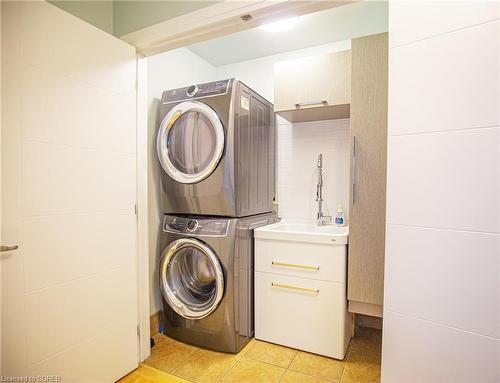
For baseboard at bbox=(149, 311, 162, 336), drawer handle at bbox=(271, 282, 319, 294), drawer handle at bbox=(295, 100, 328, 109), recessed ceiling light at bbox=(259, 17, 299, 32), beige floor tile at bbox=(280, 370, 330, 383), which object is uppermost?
recessed ceiling light at bbox=(259, 17, 299, 32)

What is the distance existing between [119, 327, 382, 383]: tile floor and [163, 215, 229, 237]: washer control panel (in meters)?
0.84

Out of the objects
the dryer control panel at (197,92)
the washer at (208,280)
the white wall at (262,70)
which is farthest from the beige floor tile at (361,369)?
the white wall at (262,70)

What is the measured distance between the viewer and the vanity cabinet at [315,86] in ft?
6.31

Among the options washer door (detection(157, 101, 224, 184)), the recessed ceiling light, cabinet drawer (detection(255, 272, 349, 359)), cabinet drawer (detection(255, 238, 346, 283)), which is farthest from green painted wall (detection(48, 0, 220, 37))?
cabinet drawer (detection(255, 272, 349, 359))

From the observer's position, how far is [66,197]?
A: 130 centimetres

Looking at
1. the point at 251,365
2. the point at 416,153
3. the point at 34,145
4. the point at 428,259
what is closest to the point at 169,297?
the point at 251,365

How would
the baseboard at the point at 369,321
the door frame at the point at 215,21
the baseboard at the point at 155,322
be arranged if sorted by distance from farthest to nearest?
the baseboard at the point at 369,321 → the baseboard at the point at 155,322 → the door frame at the point at 215,21

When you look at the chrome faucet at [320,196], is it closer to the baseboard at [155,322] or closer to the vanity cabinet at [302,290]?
the vanity cabinet at [302,290]

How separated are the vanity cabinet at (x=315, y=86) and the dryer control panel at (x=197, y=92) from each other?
487 millimetres

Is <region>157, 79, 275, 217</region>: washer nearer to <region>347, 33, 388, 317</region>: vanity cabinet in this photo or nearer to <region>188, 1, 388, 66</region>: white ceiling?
<region>188, 1, 388, 66</region>: white ceiling

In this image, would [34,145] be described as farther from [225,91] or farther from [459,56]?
[459,56]

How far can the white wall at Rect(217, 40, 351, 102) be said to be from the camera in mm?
2506

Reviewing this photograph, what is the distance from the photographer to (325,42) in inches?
93.1

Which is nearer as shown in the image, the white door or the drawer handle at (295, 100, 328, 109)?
the white door
